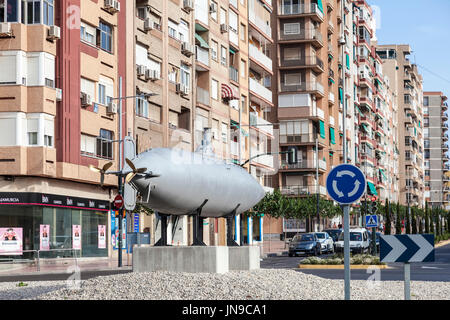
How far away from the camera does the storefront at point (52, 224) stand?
38375 millimetres

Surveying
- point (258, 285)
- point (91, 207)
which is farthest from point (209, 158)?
point (91, 207)

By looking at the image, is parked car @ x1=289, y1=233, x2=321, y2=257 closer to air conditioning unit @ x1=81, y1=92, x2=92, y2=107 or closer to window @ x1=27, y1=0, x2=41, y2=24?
air conditioning unit @ x1=81, y1=92, x2=92, y2=107

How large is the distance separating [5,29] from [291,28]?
5042cm

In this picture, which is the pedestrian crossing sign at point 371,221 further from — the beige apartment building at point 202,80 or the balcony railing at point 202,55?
the balcony railing at point 202,55

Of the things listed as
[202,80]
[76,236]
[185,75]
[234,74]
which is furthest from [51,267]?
[234,74]

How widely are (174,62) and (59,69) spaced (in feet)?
42.5

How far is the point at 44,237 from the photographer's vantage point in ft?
130

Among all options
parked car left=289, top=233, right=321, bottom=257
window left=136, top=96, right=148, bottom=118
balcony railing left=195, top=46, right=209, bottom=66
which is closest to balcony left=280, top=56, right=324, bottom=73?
balcony railing left=195, top=46, right=209, bottom=66

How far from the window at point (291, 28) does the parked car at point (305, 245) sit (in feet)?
127

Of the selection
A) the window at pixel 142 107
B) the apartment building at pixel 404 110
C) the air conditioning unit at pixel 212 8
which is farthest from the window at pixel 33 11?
the apartment building at pixel 404 110

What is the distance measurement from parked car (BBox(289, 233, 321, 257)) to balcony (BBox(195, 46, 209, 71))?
44.9 ft

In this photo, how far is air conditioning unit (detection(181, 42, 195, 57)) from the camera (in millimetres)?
52969

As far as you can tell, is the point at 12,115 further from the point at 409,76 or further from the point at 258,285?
the point at 409,76

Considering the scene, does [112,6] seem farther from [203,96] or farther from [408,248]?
[408,248]
